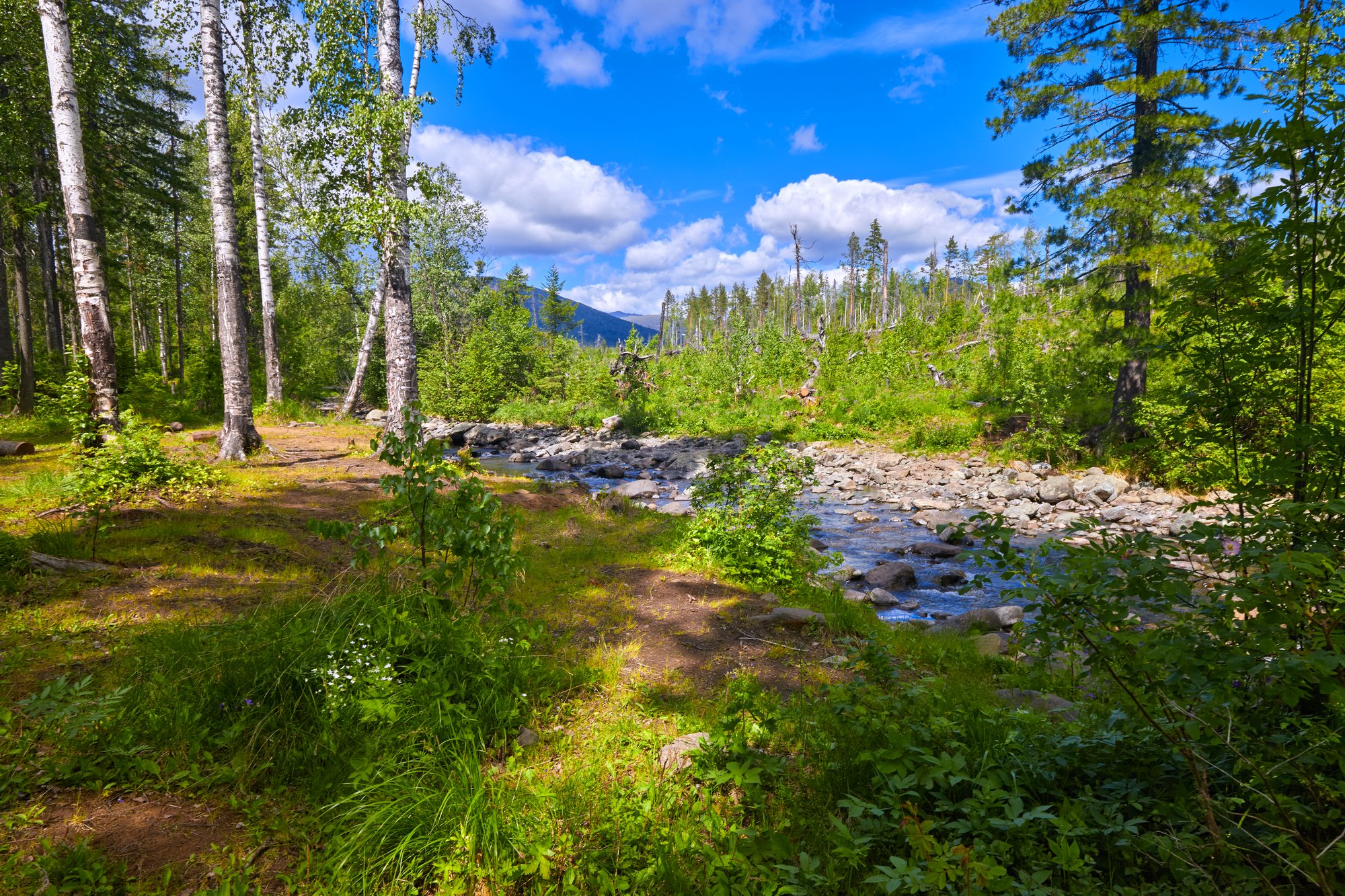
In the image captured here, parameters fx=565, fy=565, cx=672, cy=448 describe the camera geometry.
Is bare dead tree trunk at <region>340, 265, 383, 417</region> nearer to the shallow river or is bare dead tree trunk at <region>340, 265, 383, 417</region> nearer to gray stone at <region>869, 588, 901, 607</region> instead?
the shallow river

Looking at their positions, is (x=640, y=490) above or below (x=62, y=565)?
below

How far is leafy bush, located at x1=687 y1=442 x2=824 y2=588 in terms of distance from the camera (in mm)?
6672

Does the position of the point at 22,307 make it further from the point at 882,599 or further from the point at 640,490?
the point at 882,599

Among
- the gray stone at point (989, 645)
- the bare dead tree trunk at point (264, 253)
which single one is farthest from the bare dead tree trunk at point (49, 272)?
the gray stone at point (989, 645)

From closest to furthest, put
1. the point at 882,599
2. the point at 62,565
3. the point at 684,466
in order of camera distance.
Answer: the point at 62,565 → the point at 882,599 → the point at 684,466

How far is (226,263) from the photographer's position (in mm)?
10078

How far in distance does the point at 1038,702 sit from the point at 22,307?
25.1m

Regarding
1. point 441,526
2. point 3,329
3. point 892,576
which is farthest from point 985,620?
point 3,329

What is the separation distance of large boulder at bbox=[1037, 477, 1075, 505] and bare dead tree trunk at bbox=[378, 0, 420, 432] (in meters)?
13.6

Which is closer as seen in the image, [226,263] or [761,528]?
[761,528]

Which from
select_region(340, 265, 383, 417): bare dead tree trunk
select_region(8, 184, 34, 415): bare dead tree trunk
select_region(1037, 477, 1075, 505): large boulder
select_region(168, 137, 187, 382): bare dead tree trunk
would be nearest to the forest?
select_region(1037, 477, 1075, 505): large boulder

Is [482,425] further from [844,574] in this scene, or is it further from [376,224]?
[844,574]

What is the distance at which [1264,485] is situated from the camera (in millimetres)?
2332

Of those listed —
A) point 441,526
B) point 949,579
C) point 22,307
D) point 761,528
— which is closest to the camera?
point 441,526
